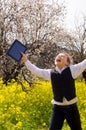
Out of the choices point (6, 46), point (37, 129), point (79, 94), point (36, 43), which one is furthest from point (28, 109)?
point (36, 43)

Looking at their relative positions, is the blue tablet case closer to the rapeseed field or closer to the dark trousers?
the dark trousers

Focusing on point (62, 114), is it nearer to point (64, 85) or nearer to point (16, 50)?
point (64, 85)

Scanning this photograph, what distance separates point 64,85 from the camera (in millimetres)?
6020

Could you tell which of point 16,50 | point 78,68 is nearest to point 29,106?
point 16,50

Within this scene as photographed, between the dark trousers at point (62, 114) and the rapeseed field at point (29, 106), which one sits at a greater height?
the dark trousers at point (62, 114)

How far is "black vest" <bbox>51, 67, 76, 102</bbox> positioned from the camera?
6008 mm

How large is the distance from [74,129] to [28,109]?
5988 mm

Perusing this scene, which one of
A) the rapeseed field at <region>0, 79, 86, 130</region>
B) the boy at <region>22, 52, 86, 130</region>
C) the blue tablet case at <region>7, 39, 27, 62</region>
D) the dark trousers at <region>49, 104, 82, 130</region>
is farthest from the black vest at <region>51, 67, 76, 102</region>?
the rapeseed field at <region>0, 79, 86, 130</region>

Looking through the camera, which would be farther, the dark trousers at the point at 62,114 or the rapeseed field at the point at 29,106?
the rapeseed field at the point at 29,106

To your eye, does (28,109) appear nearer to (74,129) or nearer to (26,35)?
(74,129)

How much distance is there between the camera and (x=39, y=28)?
1970cm

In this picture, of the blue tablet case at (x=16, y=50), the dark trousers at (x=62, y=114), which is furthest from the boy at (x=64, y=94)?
the blue tablet case at (x=16, y=50)

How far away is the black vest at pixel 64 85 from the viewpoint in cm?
601

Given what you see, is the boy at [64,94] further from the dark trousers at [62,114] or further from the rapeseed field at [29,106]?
the rapeseed field at [29,106]
